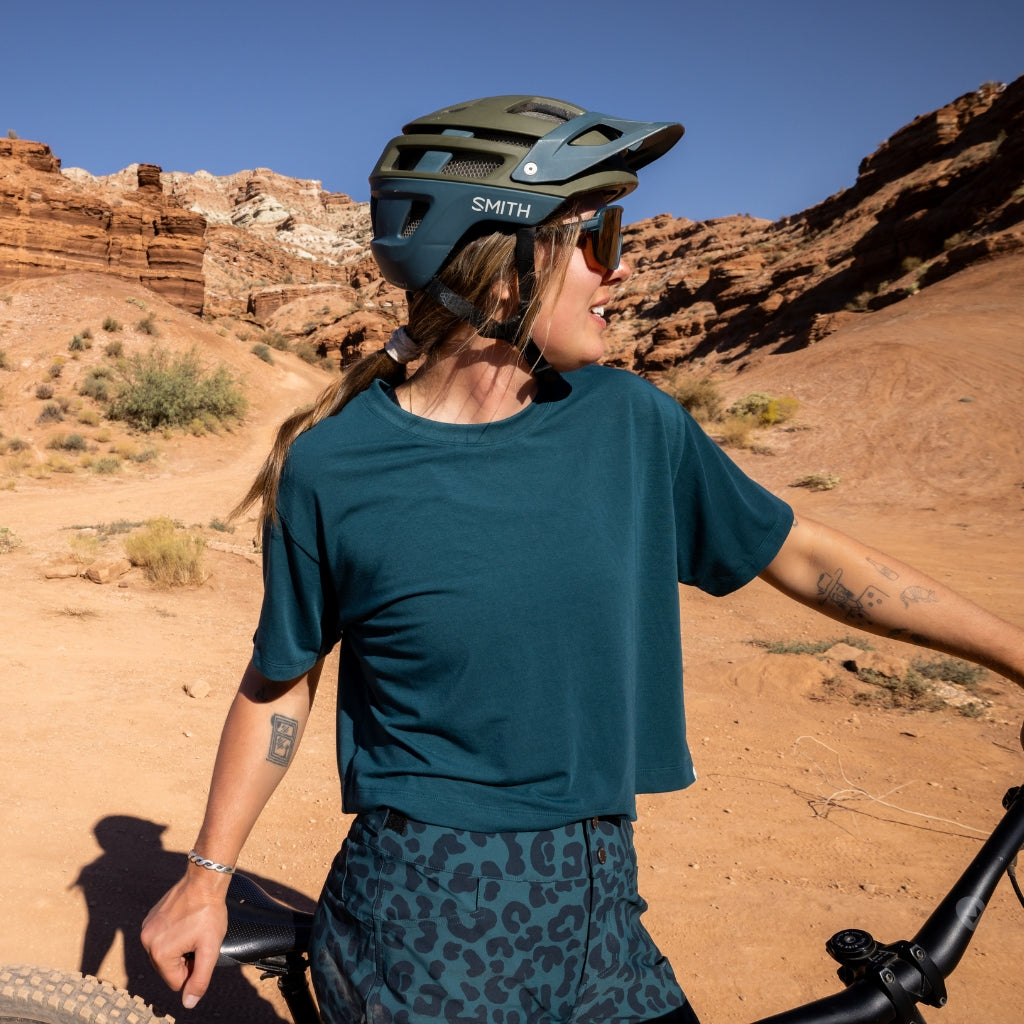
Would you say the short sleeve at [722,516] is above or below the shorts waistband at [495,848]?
above

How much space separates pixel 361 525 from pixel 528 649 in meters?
0.33

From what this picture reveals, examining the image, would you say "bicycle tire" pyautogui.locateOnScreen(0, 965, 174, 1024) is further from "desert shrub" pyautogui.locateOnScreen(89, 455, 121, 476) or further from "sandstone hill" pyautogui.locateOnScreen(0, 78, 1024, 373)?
"sandstone hill" pyautogui.locateOnScreen(0, 78, 1024, 373)

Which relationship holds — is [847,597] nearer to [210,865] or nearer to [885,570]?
[885,570]

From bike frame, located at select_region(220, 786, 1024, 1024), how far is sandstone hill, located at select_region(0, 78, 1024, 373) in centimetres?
2629

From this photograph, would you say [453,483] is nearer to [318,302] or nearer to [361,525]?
[361,525]

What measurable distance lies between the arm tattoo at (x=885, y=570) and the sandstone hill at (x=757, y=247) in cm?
2602

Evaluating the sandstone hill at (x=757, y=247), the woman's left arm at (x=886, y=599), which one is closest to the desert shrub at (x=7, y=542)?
the woman's left arm at (x=886, y=599)

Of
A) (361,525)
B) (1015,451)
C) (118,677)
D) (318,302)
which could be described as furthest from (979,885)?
(318,302)

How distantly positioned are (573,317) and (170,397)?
21.2m

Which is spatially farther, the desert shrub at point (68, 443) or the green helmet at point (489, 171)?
the desert shrub at point (68, 443)

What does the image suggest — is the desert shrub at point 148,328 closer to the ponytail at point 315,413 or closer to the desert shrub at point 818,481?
the desert shrub at point 818,481

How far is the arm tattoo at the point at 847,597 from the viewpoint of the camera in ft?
5.14

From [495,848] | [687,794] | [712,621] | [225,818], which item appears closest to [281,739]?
[225,818]

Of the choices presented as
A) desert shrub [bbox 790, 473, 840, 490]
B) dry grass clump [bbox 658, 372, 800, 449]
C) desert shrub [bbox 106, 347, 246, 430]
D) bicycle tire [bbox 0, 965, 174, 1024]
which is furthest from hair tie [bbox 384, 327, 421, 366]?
desert shrub [bbox 106, 347, 246, 430]
